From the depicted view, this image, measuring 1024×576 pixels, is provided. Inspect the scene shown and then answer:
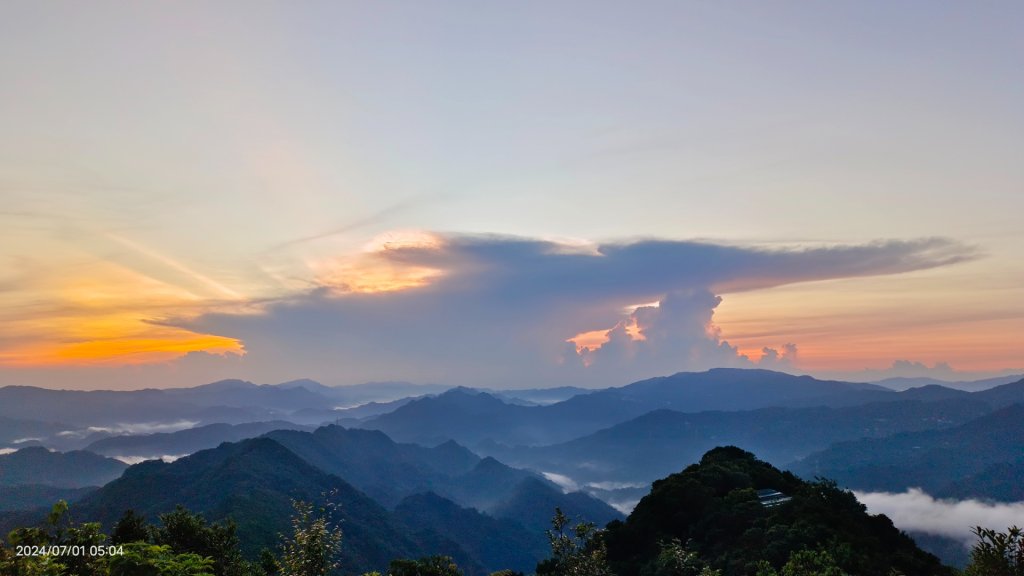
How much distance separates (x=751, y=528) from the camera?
7294 cm

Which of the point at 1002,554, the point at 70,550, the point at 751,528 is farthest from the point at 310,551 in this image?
the point at 751,528

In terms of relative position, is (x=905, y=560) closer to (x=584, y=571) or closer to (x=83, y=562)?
(x=584, y=571)

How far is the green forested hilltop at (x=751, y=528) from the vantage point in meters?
61.2

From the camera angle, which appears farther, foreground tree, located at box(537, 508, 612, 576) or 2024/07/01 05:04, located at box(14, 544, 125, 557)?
foreground tree, located at box(537, 508, 612, 576)

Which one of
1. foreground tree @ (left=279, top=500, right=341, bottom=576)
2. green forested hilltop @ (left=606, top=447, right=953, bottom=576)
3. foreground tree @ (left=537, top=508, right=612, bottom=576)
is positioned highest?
foreground tree @ (left=279, top=500, right=341, bottom=576)

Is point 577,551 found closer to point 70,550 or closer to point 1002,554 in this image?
point 1002,554

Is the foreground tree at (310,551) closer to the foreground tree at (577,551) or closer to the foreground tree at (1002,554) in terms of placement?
the foreground tree at (577,551)

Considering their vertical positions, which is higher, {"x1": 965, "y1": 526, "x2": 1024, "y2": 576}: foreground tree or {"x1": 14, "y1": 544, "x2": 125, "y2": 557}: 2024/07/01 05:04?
{"x1": 14, "y1": 544, "x2": 125, "y2": 557}: 2024/07/01 05:04

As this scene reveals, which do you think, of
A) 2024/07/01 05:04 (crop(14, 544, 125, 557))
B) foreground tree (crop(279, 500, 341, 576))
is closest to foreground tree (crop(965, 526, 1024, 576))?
foreground tree (crop(279, 500, 341, 576))

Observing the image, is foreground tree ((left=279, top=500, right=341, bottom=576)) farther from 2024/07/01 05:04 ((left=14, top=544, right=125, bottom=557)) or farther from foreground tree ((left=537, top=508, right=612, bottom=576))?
foreground tree ((left=537, top=508, right=612, bottom=576))

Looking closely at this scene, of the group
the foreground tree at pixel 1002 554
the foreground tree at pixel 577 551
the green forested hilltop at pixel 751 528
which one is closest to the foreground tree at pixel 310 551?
the foreground tree at pixel 577 551

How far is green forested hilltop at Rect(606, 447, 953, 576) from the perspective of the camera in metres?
61.2

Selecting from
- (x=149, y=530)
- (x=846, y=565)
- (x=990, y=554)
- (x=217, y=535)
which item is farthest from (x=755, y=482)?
(x=149, y=530)

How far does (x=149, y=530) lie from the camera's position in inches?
2281
